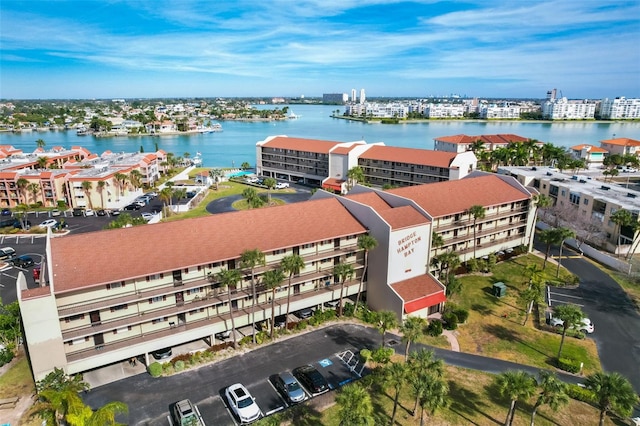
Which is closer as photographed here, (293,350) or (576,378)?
(576,378)

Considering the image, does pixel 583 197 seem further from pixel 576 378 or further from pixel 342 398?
pixel 342 398

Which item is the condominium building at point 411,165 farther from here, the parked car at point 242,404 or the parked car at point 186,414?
the parked car at point 186,414

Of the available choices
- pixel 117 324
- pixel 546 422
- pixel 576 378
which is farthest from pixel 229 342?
pixel 576 378

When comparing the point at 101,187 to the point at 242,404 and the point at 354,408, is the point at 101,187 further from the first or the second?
the point at 354,408

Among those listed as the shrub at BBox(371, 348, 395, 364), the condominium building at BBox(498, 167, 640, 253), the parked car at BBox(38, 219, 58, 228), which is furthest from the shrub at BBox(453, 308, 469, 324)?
the parked car at BBox(38, 219, 58, 228)

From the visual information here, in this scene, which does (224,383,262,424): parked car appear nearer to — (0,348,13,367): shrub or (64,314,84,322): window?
(64,314,84,322): window

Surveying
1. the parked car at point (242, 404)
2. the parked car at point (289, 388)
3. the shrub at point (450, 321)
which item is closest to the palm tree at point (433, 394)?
the parked car at point (289, 388)

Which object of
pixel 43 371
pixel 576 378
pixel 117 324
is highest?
pixel 117 324
